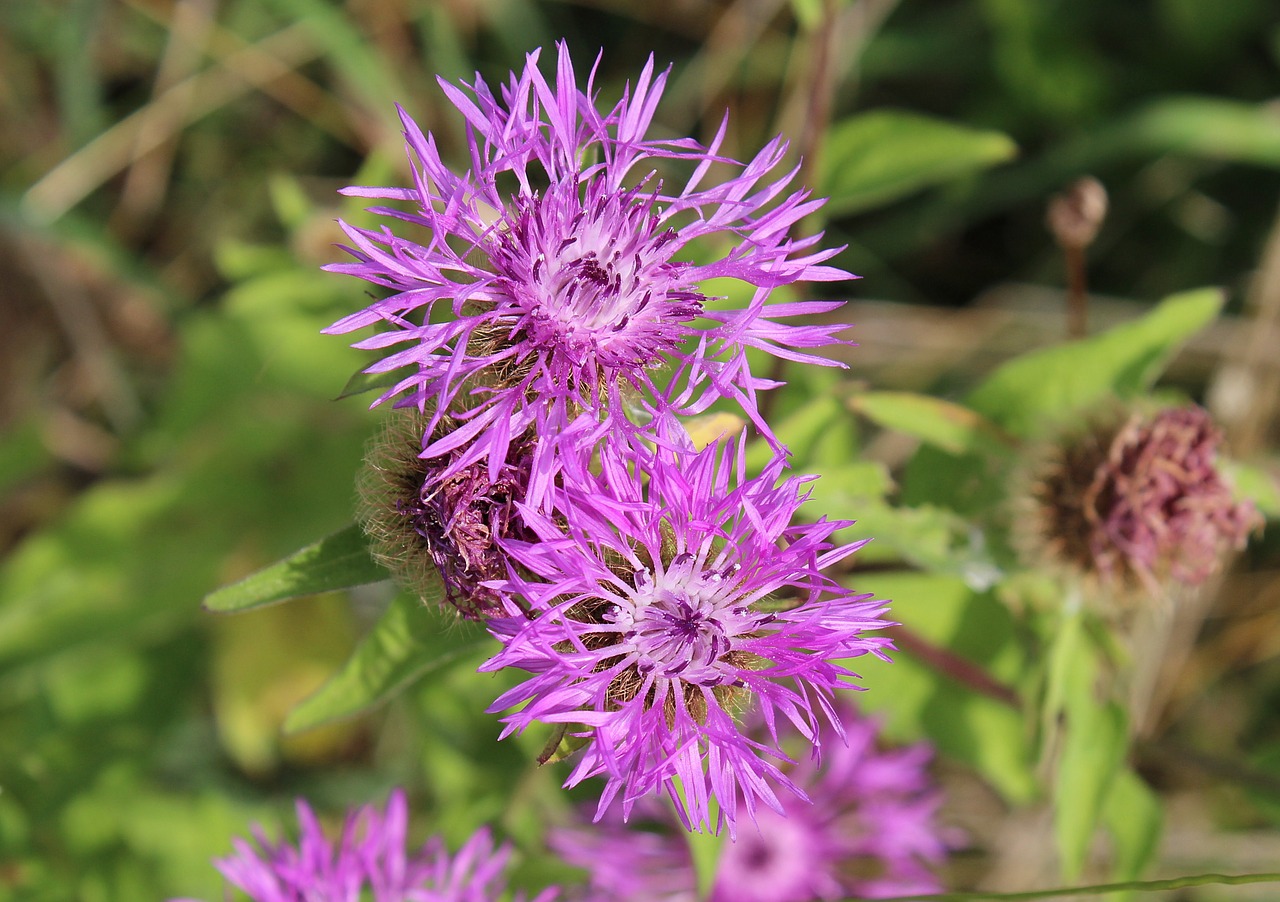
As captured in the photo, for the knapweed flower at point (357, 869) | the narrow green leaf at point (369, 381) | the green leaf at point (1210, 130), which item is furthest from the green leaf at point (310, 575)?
the green leaf at point (1210, 130)

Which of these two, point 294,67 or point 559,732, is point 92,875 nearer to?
point 559,732

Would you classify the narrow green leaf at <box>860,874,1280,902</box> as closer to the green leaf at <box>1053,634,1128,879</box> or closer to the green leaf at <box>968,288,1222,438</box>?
the green leaf at <box>1053,634,1128,879</box>

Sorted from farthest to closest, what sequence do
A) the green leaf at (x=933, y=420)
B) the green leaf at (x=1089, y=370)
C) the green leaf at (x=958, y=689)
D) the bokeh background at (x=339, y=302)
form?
the bokeh background at (x=339, y=302) < the green leaf at (x=958, y=689) < the green leaf at (x=1089, y=370) < the green leaf at (x=933, y=420)

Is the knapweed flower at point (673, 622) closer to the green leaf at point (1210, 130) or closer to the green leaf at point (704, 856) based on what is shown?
the green leaf at point (704, 856)

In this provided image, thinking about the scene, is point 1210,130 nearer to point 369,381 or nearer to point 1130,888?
point 1130,888

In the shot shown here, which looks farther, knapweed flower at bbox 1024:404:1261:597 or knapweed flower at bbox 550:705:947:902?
knapweed flower at bbox 550:705:947:902

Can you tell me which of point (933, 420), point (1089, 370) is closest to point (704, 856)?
point (933, 420)

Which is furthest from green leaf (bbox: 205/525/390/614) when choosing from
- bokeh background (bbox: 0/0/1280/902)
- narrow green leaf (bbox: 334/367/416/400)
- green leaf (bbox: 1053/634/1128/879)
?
green leaf (bbox: 1053/634/1128/879)
